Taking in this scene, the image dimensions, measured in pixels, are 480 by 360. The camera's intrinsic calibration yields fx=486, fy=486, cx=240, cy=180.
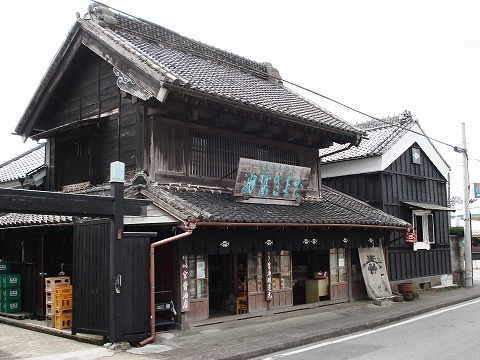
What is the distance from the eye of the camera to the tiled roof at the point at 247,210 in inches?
456

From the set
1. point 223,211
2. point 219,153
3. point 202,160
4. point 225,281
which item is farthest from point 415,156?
point 223,211

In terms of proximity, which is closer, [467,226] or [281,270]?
[281,270]

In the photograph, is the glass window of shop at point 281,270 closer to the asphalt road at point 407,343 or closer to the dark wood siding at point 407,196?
the asphalt road at point 407,343

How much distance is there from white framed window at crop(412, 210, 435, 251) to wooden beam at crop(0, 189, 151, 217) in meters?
16.4

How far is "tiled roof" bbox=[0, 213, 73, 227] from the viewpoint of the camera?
12875 mm

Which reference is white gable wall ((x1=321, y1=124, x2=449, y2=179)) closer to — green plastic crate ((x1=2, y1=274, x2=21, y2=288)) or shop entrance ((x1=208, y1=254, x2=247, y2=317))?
shop entrance ((x1=208, y1=254, x2=247, y2=317))

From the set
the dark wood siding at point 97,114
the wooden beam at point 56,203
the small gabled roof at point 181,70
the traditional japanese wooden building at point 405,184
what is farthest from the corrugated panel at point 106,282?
the traditional japanese wooden building at point 405,184

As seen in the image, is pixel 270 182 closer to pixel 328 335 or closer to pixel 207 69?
pixel 207 69

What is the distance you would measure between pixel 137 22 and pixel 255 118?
5.90 meters

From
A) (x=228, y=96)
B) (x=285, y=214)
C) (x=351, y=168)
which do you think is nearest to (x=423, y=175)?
(x=351, y=168)

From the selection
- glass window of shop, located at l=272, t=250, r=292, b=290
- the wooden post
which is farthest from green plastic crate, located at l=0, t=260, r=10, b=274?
glass window of shop, located at l=272, t=250, r=292, b=290

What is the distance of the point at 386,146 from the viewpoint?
70.5 ft

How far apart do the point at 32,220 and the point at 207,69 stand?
762 cm

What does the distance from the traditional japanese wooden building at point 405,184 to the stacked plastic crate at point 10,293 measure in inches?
498
